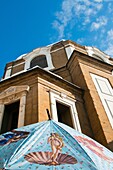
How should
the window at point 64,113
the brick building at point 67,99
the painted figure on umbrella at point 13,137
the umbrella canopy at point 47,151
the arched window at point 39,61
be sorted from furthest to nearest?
the arched window at point 39,61, the window at point 64,113, the brick building at point 67,99, the painted figure on umbrella at point 13,137, the umbrella canopy at point 47,151

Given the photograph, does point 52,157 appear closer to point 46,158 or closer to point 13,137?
point 46,158

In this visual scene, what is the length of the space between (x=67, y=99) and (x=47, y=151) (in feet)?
19.0

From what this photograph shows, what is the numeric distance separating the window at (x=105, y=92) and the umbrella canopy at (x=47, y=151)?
16.9 feet

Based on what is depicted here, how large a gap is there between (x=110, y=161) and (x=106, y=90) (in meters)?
6.87

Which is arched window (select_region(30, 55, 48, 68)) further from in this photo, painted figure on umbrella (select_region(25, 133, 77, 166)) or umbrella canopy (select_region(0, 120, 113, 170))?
painted figure on umbrella (select_region(25, 133, 77, 166))

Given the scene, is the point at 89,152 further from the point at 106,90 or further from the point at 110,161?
the point at 106,90

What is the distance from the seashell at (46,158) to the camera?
2534mm

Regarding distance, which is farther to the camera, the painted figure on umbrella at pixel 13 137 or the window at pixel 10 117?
the window at pixel 10 117

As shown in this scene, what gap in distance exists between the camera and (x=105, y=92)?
9.45 meters

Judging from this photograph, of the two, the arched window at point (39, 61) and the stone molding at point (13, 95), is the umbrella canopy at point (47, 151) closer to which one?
the stone molding at point (13, 95)

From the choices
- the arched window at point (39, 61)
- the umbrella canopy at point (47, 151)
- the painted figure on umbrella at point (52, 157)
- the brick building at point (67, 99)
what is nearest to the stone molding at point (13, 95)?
the brick building at point (67, 99)

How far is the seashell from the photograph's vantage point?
253 centimetres

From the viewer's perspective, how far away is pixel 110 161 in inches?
121

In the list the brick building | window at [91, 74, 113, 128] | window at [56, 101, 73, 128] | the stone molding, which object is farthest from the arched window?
window at [56, 101, 73, 128]
